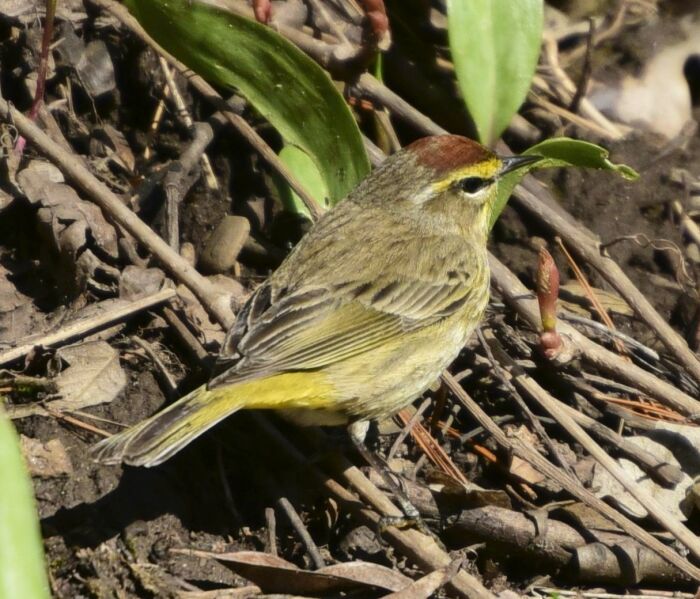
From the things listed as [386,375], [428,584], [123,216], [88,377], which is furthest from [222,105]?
[428,584]

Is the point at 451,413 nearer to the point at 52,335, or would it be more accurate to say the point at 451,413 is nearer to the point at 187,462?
the point at 187,462

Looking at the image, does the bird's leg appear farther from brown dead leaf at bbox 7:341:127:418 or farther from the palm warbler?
brown dead leaf at bbox 7:341:127:418

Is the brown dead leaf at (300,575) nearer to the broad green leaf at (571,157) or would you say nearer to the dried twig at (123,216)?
the dried twig at (123,216)

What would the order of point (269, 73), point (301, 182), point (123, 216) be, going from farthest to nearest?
point (301, 182)
point (269, 73)
point (123, 216)

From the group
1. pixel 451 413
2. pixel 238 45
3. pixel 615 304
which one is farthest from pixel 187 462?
pixel 615 304

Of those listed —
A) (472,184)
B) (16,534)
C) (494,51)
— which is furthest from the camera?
(494,51)

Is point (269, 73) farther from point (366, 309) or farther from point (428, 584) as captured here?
point (428, 584)

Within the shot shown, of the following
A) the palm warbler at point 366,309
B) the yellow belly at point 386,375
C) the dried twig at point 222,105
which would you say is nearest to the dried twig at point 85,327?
the palm warbler at point 366,309
